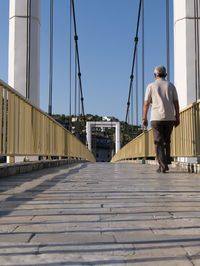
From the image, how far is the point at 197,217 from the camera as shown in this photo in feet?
5.76

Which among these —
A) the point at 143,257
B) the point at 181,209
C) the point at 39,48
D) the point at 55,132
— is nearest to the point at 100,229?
the point at 143,257

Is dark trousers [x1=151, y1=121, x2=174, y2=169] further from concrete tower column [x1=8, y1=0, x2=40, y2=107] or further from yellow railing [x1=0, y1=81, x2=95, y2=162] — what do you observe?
concrete tower column [x1=8, y1=0, x2=40, y2=107]

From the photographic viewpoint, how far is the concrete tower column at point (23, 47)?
8539 mm

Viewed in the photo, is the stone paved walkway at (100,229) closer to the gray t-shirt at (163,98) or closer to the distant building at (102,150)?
the gray t-shirt at (163,98)

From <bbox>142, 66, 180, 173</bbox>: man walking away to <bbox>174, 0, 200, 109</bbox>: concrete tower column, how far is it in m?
3.90

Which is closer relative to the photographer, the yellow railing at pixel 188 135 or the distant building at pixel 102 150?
the yellow railing at pixel 188 135

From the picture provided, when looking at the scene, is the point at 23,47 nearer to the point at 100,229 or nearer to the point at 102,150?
the point at 100,229

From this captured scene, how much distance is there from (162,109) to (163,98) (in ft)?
0.50

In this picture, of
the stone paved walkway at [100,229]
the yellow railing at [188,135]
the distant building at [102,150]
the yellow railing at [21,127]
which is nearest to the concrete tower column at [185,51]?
the yellow railing at [188,135]

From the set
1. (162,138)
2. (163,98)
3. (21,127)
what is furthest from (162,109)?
(21,127)

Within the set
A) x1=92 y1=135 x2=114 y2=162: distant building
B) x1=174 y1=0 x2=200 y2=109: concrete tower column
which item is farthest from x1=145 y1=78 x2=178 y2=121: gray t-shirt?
x1=92 y1=135 x2=114 y2=162: distant building

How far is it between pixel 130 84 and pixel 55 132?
25.1 m

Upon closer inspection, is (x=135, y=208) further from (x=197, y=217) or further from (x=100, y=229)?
(x=100, y=229)

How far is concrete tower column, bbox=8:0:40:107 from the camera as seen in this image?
28.0ft
